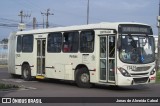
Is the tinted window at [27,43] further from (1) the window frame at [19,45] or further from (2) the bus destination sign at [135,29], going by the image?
(2) the bus destination sign at [135,29]

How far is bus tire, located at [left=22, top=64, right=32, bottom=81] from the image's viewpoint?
2420 centimetres

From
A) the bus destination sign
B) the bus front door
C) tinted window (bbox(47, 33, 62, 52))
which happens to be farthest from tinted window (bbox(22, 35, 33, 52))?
the bus destination sign

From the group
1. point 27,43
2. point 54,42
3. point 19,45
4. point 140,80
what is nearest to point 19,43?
point 19,45

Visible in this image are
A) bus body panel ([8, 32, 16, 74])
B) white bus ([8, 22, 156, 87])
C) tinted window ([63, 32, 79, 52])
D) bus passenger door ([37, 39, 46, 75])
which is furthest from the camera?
bus body panel ([8, 32, 16, 74])

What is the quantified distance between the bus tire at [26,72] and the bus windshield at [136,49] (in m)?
7.92

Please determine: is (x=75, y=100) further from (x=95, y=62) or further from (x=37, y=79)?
(x=37, y=79)

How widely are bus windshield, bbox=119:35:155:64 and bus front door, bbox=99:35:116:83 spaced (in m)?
0.43

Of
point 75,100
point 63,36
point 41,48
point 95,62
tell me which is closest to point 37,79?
point 41,48

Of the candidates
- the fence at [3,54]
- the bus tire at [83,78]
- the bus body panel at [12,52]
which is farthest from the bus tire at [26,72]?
the fence at [3,54]

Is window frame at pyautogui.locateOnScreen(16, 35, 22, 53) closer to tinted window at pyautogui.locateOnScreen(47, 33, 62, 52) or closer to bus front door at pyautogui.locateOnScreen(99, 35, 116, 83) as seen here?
tinted window at pyautogui.locateOnScreen(47, 33, 62, 52)

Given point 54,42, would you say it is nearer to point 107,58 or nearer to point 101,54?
point 101,54

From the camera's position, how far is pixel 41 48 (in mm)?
23031

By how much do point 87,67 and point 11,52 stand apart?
8863 mm

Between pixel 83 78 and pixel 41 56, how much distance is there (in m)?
4.30
